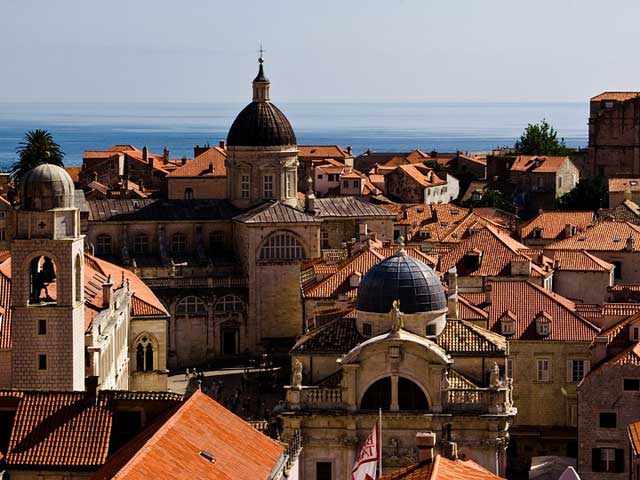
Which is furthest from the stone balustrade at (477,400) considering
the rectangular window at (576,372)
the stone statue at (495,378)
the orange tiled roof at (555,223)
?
the orange tiled roof at (555,223)

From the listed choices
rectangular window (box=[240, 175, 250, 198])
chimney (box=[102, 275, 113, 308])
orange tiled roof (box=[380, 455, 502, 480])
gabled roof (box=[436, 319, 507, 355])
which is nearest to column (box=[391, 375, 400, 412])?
gabled roof (box=[436, 319, 507, 355])

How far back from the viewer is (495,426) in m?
49.9

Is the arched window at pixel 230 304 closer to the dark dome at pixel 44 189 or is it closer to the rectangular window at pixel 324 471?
the rectangular window at pixel 324 471

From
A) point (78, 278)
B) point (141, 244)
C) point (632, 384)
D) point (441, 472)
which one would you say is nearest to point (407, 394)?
point (632, 384)

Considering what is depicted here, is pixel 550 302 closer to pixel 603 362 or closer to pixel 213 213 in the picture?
pixel 603 362

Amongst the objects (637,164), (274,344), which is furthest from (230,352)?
(637,164)

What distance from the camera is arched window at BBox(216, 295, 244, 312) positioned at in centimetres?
8550

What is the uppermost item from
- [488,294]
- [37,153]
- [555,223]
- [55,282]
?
[37,153]

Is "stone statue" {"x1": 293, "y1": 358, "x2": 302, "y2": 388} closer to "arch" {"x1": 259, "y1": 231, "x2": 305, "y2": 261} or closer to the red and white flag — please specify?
the red and white flag

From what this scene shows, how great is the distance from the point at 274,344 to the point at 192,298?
469 centimetres

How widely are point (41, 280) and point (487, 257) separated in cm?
3206

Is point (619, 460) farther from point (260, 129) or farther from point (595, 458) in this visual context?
point (260, 129)

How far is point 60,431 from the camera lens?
41.1 metres

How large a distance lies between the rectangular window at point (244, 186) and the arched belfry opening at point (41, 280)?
39.8 m
